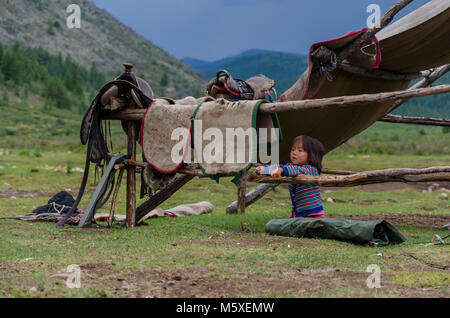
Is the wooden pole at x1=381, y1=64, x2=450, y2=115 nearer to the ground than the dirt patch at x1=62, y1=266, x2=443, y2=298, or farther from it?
farther from it

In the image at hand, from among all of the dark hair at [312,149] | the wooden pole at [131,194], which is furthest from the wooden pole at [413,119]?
the wooden pole at [131,194]

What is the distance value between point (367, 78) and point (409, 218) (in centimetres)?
234

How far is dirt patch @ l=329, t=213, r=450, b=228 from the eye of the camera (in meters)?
7.43

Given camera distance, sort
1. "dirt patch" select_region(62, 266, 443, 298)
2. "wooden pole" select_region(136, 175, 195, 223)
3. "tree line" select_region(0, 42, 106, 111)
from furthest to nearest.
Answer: "tree line" select_region(0, 42, 106, 111) < "wooden pole" select_region(136, 175, 195, 223) < "dirt patch" select_region(62, 266, 443, 298)

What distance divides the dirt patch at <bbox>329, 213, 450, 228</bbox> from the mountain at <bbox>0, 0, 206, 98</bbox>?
77.2m

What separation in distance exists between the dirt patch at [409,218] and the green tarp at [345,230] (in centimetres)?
238

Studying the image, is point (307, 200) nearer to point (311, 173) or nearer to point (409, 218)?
point (311, 173)

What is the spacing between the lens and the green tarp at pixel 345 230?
195 inches

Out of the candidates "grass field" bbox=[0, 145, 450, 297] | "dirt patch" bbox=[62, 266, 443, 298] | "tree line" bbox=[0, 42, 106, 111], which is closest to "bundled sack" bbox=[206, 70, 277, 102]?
"grass field" bbox=[0, 145, 450, 297]

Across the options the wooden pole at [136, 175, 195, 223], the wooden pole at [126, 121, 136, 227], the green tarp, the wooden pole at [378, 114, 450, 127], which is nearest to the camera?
the green tarp

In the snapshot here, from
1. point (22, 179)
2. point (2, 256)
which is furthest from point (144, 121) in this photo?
point (22, 179)

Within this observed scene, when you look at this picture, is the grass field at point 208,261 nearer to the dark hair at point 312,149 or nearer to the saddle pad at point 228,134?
the saddle pad at point 228,134

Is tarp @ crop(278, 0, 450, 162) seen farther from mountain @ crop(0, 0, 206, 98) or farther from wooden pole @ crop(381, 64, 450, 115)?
mountain @ crop(0, 0, 206, 98)
